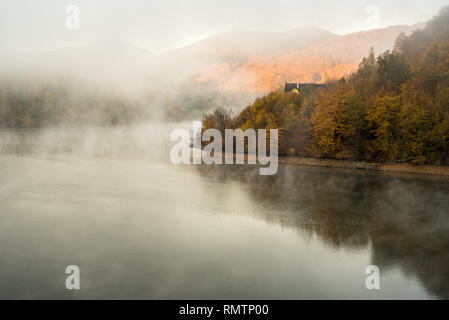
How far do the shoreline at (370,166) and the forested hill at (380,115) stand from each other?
1.73ft

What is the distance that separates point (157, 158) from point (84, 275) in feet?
103

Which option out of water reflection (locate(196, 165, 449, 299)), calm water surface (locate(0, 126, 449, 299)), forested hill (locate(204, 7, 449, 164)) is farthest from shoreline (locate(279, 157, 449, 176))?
calm water surface (locate(0, 126, 449, 299))

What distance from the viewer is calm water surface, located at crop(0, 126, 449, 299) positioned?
10.8 metres

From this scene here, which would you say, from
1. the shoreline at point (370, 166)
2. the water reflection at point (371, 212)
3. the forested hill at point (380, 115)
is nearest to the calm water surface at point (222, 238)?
the water reflection at point (371, 212)

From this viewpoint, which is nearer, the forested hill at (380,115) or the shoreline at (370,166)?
the shoreline at (370,166)

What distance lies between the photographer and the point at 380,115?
3459cm

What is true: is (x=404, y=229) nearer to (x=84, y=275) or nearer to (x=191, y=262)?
(x=191, y=262)

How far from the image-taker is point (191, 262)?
490 inches

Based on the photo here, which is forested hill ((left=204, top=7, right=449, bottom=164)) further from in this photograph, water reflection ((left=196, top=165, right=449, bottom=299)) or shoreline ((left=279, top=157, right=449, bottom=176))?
water reflection ((left=196, top=165, right=449, bottom=299))

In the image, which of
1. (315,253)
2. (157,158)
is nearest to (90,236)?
(315,253)

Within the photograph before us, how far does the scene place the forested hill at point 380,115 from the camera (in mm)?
32031

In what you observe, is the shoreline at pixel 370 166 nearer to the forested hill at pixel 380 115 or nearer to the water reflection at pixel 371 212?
the forested hill at pixel 380 115

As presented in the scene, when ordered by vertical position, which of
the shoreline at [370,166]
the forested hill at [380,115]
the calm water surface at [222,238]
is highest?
the forested hill at [380,115]
